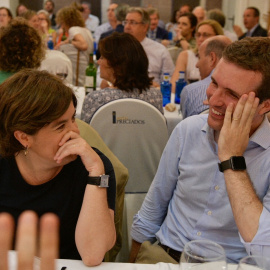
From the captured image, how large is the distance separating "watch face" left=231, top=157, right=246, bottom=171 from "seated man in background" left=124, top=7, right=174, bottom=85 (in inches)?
136

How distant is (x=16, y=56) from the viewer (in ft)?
10.4

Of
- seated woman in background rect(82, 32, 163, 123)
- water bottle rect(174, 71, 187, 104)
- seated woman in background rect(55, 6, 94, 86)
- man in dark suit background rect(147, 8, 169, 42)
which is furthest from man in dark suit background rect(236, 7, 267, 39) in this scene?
seated woman in background rect(82, 32, 163, 123)

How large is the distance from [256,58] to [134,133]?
1400 mm

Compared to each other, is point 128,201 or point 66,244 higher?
point 66,244

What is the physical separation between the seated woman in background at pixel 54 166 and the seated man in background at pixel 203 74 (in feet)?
5.36

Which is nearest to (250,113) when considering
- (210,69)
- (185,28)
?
(210,69)

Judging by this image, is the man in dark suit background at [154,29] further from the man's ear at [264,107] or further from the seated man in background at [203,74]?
the man's ear at [264,107]

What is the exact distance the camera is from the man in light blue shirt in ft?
4.91

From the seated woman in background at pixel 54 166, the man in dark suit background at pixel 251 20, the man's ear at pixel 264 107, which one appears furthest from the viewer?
the man in dark suit background at pixel 251 20

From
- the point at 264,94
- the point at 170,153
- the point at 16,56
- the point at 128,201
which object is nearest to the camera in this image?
the point at 264,94

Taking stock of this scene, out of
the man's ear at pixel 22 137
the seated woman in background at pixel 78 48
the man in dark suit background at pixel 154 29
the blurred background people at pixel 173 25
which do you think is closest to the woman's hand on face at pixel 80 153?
the man's ear at pixel 22 137

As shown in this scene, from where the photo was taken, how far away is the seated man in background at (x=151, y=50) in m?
4.95

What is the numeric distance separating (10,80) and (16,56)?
5.79 feet

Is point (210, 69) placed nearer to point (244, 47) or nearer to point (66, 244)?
point (244, 47)
